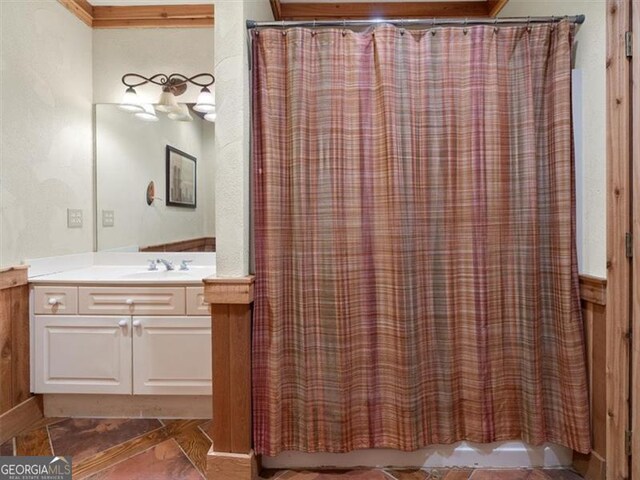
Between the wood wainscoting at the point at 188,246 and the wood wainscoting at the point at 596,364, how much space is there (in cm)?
213

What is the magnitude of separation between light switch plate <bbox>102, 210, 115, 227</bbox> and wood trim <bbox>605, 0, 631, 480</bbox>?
286cm

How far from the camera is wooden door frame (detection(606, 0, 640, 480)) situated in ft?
4.41

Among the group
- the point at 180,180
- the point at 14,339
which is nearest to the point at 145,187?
the point at 180,180

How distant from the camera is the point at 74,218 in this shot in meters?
2.30

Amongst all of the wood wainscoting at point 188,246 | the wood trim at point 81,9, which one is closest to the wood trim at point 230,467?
the wood wainscoting at point 188,246

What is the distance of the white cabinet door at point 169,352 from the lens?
1935 millimetres

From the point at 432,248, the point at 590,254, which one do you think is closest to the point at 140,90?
the point at 432,248

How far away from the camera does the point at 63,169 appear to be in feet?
7.27

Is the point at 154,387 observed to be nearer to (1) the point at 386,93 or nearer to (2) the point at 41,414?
(2) the point at 41,414

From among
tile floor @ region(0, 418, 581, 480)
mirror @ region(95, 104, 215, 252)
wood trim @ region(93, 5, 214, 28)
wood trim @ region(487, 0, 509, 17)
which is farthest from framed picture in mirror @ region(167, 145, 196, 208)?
wood trim @ region(487, 0, 509, 17)

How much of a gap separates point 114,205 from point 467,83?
236 cm

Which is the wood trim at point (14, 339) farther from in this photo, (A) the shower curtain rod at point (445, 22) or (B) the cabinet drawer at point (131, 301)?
(A) the shower curtain rod at point (445, 22)

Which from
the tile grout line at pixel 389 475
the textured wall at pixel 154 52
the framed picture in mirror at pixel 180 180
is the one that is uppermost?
the textured wall at pixel 154 52

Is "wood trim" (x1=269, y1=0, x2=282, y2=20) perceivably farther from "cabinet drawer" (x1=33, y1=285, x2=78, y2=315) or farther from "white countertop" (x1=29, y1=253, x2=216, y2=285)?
"cabinet drawer" (x1=33, y1=285, x2=78, y2=315)
